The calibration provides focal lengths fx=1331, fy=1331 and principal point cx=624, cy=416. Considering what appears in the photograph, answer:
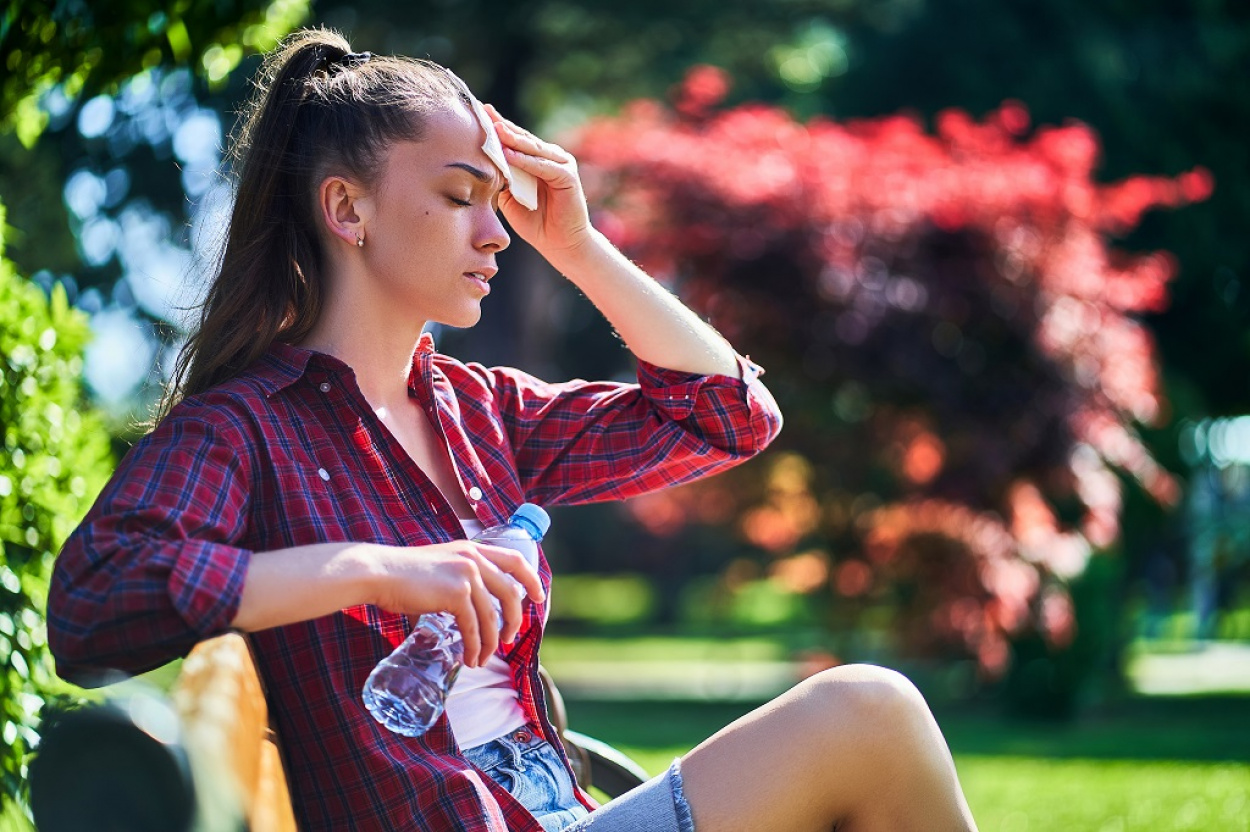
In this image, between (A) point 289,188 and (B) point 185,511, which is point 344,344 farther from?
(B) point 185,511

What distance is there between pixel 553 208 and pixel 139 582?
1126 millimetres

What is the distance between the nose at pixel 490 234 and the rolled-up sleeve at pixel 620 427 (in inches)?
15.5

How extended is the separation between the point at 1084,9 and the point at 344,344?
1234 centimetres

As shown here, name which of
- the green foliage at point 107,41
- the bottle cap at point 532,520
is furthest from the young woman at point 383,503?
the green foliage at point 107,41

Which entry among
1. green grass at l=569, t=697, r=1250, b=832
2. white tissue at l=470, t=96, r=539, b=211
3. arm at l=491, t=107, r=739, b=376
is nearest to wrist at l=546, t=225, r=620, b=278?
arm at l=491, t=107, r=739, b=376

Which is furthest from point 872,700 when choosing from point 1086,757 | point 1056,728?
point 1056,728

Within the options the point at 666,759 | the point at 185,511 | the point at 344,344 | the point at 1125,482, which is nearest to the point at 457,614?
the point at 185,511

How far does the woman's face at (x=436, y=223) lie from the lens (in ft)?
6.72

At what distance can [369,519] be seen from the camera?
190cm

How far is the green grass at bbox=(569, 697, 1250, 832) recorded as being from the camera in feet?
16.4

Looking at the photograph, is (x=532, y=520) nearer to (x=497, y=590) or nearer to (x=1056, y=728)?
Answer: (x=497, y=590)

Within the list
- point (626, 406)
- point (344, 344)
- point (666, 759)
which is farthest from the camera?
point (666, 759)

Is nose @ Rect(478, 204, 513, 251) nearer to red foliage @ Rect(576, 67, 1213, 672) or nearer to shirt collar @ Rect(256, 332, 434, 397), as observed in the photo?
shirt collar @ Rect(256, 332, 434, 397)

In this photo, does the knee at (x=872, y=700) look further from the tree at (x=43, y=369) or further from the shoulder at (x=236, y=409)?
the tree at (x=43, y=369)
